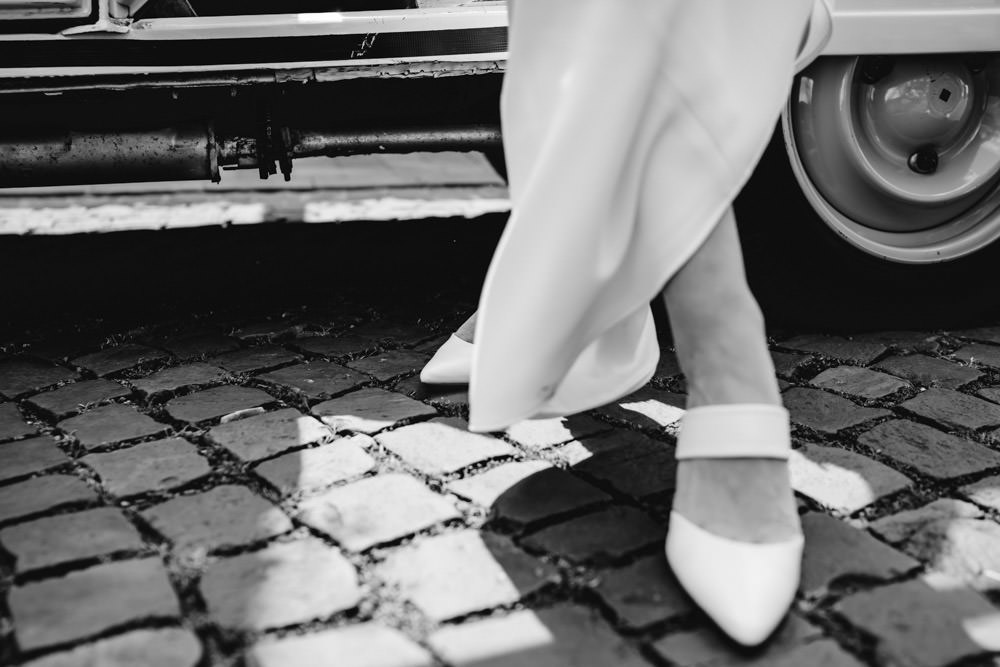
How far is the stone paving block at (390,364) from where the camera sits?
2146 millimetres

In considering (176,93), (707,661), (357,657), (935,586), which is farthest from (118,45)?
(935,586)

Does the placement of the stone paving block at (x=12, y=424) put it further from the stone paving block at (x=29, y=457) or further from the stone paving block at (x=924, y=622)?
the stone paving block at (x=924, y=622)

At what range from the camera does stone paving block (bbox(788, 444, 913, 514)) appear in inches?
60.6

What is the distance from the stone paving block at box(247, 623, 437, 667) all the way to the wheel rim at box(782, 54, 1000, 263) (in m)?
1.54

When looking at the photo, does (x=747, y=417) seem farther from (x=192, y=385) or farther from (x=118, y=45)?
(x=118, y=45)

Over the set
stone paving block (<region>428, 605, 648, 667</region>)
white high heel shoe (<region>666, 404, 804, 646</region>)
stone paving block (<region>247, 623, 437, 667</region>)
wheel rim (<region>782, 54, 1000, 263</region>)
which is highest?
wheel rim (<region>782, 54, 1000, 263</region>)

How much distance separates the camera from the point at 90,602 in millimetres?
1262

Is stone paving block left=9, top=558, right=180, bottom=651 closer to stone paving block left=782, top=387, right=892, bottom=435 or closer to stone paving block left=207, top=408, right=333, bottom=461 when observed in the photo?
stone paving block left=207, top=408, right=333, bottom=461

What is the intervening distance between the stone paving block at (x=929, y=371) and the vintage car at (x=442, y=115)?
240mm

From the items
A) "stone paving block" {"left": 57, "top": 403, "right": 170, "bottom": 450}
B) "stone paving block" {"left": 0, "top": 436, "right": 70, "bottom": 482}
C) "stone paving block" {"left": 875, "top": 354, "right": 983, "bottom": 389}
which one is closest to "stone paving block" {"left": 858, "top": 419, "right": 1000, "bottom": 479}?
"stone paving block" {"left": 875, "top": 354, "right": 983, "bottom": 389}

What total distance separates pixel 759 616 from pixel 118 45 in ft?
5.83

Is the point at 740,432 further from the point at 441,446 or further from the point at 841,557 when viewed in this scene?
the point at 441,446

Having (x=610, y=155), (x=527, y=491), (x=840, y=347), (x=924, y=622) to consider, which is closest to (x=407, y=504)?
(x=527, y=491)

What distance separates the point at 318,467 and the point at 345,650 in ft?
1.76
